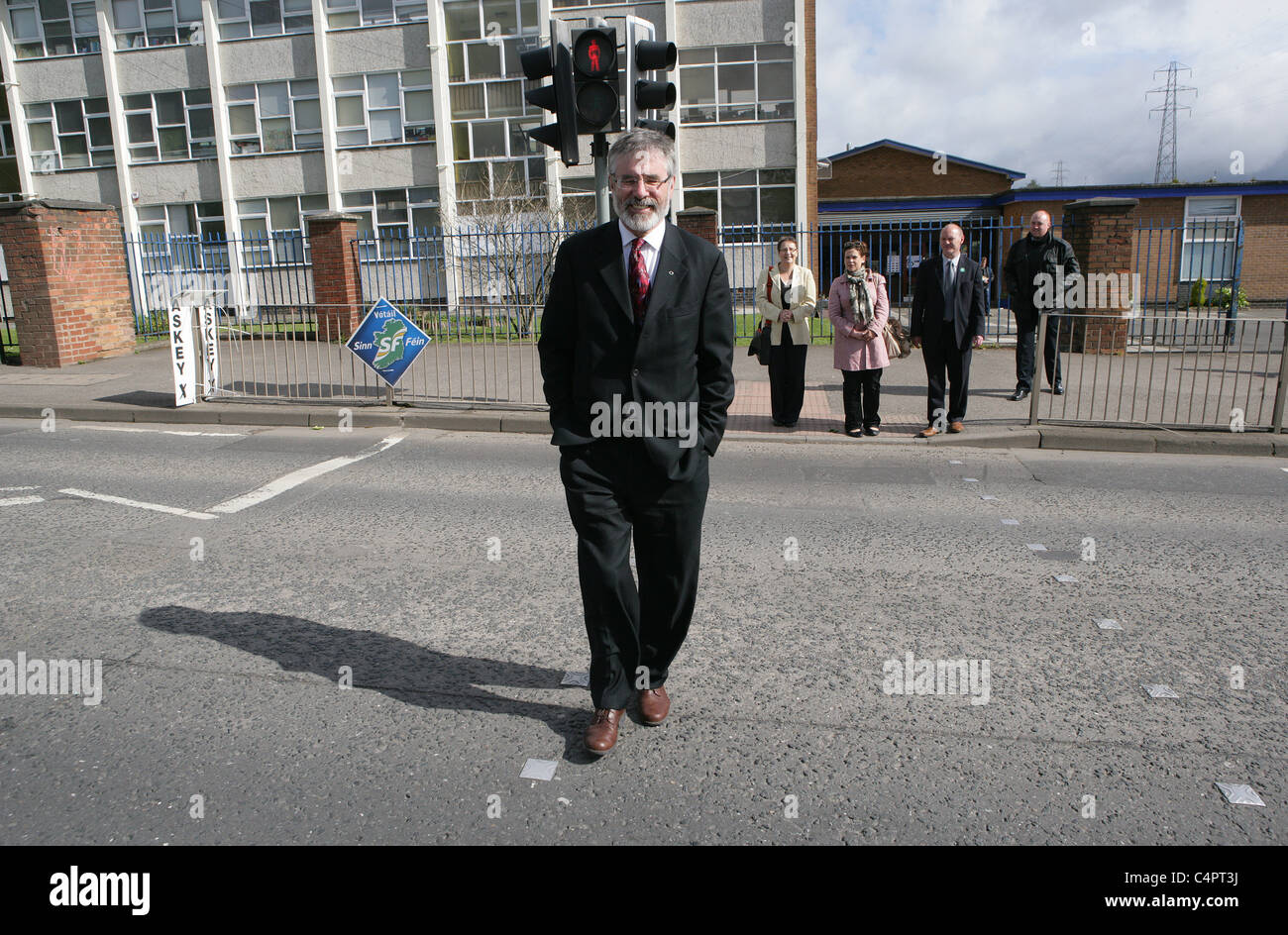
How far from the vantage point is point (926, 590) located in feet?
16.6

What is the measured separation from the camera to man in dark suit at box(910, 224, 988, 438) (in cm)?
879

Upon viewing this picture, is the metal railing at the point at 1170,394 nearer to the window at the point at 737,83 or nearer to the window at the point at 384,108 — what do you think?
the window at the point at 737,83

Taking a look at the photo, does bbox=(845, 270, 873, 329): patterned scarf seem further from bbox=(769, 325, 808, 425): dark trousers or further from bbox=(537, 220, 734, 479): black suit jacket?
bbox=(537, 220, 734, 479): black suit jacket

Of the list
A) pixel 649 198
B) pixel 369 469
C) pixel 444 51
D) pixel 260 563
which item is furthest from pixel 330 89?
pixel 649 198

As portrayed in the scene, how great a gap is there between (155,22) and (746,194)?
19.4m

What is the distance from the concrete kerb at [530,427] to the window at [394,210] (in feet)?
61.5

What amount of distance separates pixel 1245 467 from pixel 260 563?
26.4ft

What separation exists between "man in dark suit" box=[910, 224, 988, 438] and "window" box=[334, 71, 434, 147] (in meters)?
23.1

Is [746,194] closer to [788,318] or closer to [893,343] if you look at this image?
[788,318]

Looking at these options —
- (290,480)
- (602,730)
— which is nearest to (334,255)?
(290,480)

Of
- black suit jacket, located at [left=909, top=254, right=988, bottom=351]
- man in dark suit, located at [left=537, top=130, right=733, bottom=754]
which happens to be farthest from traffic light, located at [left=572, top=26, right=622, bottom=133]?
man in dark suit, located at [left=537, top=130, right=733, bottom=754]

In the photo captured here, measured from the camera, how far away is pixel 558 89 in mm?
7141


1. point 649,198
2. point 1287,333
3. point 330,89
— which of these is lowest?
point 1287,333

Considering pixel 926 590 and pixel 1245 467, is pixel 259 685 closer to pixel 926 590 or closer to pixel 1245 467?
pixel 926 590
